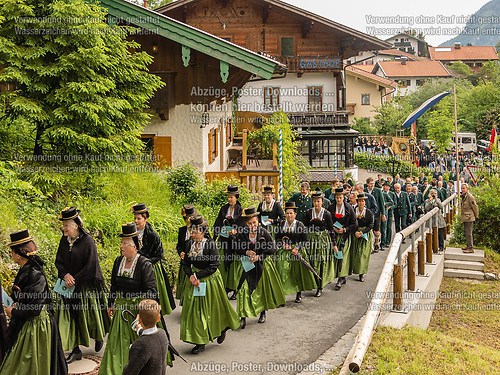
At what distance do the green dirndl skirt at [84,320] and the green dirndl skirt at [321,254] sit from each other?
17.1 feet

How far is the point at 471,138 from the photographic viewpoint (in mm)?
53625

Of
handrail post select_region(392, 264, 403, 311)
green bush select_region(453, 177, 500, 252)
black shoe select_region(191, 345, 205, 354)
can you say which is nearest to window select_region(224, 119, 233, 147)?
green bush select_region(453, 177, 500, 252)

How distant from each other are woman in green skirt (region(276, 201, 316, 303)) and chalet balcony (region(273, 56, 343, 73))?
25.3 metres

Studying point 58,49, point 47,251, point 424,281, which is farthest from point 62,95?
point 424,281

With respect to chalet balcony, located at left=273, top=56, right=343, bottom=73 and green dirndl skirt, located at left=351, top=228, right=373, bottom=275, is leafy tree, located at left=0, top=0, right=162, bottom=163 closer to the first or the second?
green dirndl skirt, located at left=351, top=228, right=373, bottom=275

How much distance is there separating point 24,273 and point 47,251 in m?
3.27

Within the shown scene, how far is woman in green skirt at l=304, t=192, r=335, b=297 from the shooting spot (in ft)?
41.7

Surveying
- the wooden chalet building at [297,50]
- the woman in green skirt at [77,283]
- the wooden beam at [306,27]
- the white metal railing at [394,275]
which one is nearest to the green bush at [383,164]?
the wooden chalet building at [297,50]

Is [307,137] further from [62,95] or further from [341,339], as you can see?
[341,339]

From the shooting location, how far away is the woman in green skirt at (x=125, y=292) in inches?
298

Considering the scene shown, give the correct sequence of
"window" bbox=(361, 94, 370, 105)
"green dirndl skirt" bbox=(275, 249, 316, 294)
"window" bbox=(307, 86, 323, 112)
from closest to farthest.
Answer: "green dirndl skirt" bbox=(275, 249, 316, 294)
"window" bbox=(307, 86, 323, 112)
"window" bbox=(361, 94, 370, 105)

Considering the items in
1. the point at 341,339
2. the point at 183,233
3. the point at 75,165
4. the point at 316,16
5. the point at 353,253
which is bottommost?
the point at 341,339

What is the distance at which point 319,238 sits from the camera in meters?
12.9

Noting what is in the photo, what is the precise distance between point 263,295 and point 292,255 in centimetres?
166
